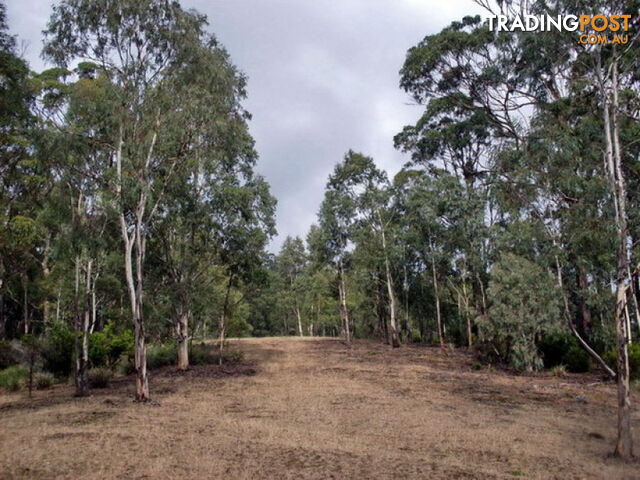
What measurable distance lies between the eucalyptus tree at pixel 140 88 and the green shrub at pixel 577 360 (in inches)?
575

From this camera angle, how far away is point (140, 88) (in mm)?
14172

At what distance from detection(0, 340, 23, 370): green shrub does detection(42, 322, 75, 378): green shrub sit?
177 cm

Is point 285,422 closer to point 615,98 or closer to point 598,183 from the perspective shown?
point 598,183

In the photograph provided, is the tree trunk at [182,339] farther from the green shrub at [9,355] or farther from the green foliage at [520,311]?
the green foliage at [520,311]

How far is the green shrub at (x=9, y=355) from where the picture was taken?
59.6ft

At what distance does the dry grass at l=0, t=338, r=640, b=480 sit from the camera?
6.59 m

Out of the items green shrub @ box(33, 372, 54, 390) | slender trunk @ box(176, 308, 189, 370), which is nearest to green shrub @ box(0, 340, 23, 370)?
green shrub @ box(33, 372, 54, 390)

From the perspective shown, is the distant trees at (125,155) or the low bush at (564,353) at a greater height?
the distant trees at (125,155)

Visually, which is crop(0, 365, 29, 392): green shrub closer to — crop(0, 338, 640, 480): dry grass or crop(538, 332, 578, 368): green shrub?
crop(0, 338, 640, 480): dry grass

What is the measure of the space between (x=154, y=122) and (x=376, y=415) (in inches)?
394

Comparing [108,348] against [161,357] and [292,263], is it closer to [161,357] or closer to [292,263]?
[161,357]

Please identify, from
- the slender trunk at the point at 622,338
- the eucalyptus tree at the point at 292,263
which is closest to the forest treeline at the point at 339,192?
the slender trunk at the point at 622,338

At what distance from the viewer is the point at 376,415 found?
33.8ft

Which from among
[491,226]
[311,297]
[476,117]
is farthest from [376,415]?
[311,297]
